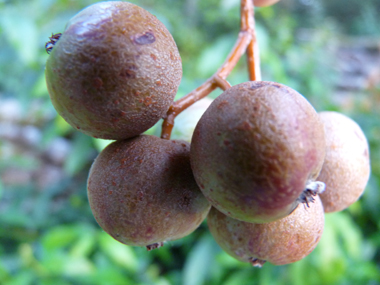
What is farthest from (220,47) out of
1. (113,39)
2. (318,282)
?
(318,282)

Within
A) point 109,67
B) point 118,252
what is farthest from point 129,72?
point 118,252

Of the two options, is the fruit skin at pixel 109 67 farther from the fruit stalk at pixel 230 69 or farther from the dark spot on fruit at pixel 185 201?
the dark spot on fruit at pixel 185 201

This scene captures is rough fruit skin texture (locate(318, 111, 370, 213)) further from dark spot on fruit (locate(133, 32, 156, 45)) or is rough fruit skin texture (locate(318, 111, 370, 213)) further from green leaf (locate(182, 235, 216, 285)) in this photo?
green leaf (locate(182, 235, 216, 285))

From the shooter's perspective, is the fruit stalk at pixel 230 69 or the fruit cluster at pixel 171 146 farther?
the fruit stalk at pixel 230 69

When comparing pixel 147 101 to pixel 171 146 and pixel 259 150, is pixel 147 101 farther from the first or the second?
pixel 259 150

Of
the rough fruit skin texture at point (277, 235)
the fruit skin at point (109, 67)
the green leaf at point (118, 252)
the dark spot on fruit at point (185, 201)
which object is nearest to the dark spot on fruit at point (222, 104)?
the fruit skin at point (109, 67)

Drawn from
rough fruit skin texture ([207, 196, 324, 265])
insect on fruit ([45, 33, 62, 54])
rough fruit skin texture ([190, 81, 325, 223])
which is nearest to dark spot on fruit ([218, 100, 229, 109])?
rough fruit skin texture ([190, 81, 325, 223])

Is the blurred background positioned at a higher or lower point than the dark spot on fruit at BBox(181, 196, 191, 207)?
lower
